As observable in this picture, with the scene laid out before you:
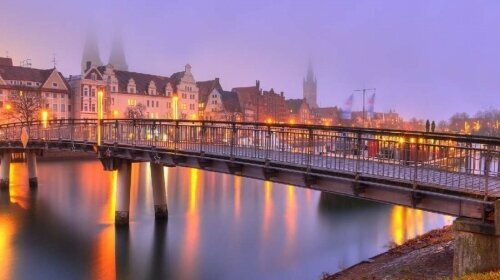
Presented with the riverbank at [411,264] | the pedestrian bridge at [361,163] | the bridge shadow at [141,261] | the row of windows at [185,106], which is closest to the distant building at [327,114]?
the row of windows at [185,106]

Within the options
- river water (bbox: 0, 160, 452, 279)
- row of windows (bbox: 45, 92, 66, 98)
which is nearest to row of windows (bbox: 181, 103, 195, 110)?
row of windows (bbox: 45, 92, 66, 98)

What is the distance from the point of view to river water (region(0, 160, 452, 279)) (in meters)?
21.0

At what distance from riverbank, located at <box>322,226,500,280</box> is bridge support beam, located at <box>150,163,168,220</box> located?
506 inches

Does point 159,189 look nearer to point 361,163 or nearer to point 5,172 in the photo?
point 361,163

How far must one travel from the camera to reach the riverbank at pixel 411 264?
1569 cm

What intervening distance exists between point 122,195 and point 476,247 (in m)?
20.2

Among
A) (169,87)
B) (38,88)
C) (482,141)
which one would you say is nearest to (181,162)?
(482,141)

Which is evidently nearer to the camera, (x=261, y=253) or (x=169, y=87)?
(x=261, y=253)

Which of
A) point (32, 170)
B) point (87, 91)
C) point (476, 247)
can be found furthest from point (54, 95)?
point (476, 247)

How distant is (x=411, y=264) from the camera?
675 inches

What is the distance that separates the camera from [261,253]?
75.6ft

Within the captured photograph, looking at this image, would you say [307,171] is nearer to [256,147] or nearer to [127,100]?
[256,147]

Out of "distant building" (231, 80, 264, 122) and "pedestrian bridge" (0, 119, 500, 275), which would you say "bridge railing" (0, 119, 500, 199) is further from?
"distant building" (231, 80, 264, 122)

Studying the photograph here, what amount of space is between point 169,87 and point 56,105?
24626mm
